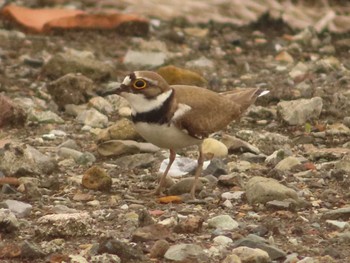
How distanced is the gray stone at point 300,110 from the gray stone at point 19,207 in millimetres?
3013

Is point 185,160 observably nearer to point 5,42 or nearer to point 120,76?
point 120,76

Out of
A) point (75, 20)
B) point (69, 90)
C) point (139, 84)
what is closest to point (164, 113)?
point (139, 84)

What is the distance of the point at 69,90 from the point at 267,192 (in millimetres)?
3336

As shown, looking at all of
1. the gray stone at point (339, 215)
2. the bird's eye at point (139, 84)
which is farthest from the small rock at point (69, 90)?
the gray stone at point (339, 215)

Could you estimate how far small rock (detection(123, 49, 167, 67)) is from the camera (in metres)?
10.9

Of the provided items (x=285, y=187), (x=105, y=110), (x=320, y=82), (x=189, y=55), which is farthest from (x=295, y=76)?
(x=285, y=187)

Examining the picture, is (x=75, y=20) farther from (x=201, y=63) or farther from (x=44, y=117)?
(x=44, y=117)

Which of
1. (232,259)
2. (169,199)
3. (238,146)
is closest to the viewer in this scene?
(232,259)

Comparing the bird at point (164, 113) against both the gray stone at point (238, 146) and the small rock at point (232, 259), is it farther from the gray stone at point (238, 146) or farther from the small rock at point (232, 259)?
the small rock at point (232, 259)

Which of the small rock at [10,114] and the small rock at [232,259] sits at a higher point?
the small rock at [232,259]

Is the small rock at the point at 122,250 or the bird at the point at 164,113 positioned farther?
the bird at the point at 164,113

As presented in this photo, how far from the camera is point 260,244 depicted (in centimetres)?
572

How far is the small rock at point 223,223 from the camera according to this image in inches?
243

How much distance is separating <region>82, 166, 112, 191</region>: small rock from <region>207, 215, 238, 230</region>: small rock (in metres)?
1.04
